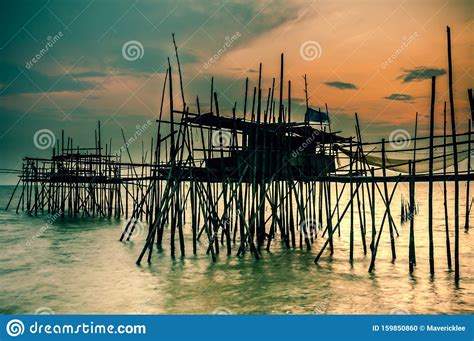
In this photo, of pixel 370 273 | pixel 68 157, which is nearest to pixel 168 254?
pixel 370 273

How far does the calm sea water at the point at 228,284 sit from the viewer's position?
6.92 meters

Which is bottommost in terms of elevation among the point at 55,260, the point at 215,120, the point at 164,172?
the point at 55,260

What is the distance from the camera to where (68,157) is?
2231 cm

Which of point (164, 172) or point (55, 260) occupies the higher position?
point (164, 172)

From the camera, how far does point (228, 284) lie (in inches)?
324

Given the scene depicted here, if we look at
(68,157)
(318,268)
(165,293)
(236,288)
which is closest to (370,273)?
(318,268)

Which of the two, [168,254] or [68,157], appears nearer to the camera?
[168,254]

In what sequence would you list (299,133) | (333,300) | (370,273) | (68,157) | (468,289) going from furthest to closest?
(68,157), (299,133), (370,273), (468,289), (333,300)

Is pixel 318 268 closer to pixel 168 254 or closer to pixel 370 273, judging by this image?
pixel 370 273

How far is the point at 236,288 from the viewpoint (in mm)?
7934

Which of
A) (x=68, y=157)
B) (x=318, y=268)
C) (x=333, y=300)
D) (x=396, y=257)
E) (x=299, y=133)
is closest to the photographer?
(x=333, y=300)

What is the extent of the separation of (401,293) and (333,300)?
52.7 inches

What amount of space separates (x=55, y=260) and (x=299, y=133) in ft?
29.1

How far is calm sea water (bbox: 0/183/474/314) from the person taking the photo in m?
6.92
